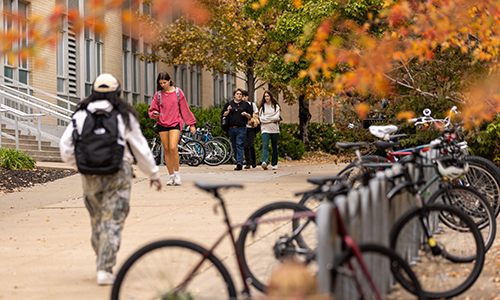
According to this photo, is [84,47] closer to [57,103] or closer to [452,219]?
[57,103]

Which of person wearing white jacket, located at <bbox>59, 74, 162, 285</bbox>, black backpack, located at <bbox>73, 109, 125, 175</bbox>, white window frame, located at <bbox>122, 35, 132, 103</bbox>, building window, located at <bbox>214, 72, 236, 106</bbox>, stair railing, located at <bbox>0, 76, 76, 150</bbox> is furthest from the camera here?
building window, located at <bbox>214, 72, 236, 106</bbox>

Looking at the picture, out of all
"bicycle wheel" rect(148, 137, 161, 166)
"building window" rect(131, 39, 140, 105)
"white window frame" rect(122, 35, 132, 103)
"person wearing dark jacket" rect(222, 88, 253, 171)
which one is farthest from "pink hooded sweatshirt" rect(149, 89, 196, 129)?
"building window" rect(131, 39, 140, 105)

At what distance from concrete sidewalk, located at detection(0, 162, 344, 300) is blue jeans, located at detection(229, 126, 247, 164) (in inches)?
104

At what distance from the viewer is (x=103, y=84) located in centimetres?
528

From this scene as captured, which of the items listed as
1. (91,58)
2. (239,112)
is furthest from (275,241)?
(91,58)

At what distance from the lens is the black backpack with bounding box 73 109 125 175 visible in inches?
199

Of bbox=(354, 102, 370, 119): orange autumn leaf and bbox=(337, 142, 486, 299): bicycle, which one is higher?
bbox=(354, 102, 370, 119): orange autumn leaf

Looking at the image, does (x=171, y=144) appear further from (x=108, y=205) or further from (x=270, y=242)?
(x=270, y=242)

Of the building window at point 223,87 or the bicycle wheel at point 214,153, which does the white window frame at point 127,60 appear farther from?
the building window at point 223,87

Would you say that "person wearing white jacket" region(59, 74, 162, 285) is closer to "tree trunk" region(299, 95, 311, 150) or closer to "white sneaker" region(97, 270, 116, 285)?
"white sneaker" region(97, 270, 116, 285)

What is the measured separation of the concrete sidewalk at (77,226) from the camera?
18.1 feet

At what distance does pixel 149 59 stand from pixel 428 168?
72.7ft

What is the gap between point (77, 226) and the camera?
8133 mm

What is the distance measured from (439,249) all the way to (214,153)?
44.7ft
